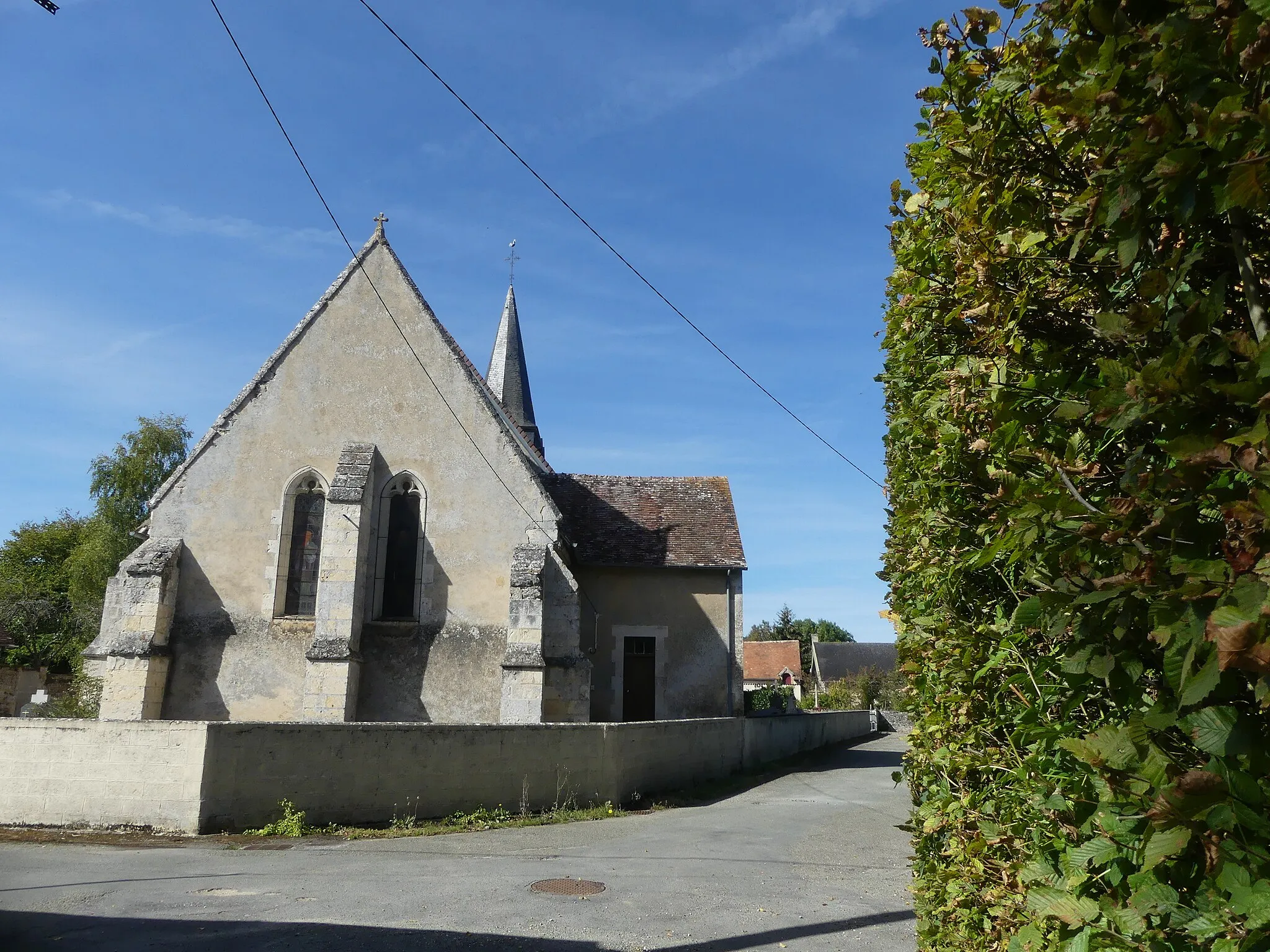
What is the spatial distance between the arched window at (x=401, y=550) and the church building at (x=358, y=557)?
0.10 feet

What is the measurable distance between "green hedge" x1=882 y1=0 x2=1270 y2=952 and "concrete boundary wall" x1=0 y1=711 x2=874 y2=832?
30.1 feet

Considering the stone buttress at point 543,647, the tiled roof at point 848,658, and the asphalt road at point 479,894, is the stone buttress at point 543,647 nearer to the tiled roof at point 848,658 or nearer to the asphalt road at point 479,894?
the asphalt road at point 479,894

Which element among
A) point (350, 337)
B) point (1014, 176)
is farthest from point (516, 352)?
point (1014, 176)

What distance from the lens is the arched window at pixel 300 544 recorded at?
57.5 feet

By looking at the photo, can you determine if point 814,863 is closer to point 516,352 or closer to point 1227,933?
point 1227,933

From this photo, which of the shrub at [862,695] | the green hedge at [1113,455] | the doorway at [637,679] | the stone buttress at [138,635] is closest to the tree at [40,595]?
the stone buttress at [138,635]

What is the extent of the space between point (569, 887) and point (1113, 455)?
670cm

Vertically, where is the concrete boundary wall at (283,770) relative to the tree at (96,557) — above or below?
below

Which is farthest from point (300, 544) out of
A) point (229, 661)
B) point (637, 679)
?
point (637, 679)

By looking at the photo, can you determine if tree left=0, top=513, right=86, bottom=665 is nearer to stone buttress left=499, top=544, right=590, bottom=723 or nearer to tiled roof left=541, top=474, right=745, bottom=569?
tiled roof left=541, top=474, right=745, bottom=569

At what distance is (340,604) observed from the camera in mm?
16516

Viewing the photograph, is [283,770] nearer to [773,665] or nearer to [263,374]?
[263,374]

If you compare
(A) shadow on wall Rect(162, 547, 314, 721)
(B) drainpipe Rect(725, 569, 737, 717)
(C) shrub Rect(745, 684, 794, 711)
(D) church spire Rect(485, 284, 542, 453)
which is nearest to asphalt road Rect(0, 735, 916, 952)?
(A) shadow on wall Rect(162, 547, 314, 721)

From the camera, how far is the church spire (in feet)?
103
